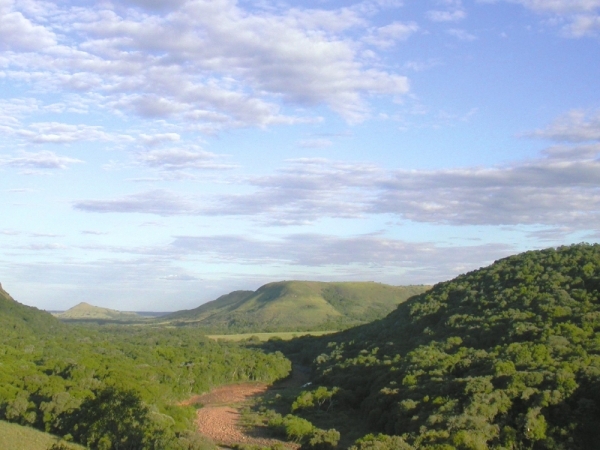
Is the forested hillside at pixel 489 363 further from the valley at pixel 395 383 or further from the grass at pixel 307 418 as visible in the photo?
the grass at pixel 307 418

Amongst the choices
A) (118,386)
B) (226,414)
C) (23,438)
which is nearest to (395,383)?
(226,414)

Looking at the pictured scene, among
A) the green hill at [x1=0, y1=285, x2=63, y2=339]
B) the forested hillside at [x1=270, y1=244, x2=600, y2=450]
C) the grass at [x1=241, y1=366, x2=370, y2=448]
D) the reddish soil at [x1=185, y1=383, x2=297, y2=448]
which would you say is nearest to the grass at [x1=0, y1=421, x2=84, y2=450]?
the reddish soil at [x1=185, y1=383, x2=297, y2=448]

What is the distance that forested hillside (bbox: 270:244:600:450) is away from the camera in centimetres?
3014

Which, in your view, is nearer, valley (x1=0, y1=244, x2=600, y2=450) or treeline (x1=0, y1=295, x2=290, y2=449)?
valley (x1=0, y1=244, x2=600, y2=450)

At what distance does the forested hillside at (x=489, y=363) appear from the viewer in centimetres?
3014

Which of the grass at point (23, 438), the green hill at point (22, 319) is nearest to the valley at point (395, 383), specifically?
the grass at point (23, 438)

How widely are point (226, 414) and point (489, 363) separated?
757 inches

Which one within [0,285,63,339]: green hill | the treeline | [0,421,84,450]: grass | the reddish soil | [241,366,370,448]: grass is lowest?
the reddish soil

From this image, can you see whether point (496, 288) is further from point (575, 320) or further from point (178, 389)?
point (178, 389)

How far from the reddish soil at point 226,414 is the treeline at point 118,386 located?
1.25 m

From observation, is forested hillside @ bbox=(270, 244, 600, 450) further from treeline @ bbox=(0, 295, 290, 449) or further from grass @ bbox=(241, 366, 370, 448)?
treeline @ bbox=(0, 295, 290, 449)

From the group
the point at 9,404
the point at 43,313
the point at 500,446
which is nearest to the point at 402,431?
the point at 500,446

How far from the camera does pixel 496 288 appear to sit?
62062 millimetres

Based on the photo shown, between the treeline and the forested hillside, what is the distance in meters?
9.16
